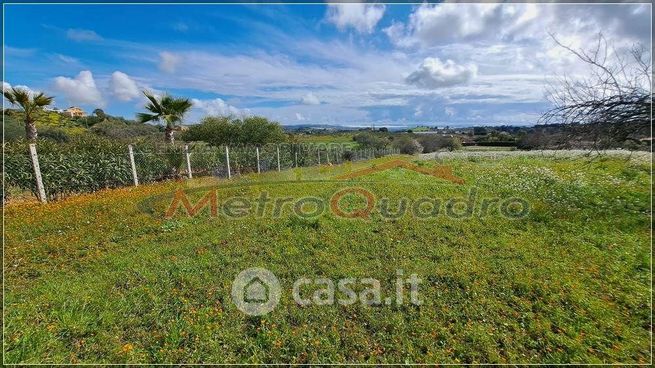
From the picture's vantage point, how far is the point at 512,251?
552 cm

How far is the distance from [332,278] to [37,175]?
383 inches

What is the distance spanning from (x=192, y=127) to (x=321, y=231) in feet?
94.3

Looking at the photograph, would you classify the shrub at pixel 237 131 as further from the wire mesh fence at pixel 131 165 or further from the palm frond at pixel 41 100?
the palm frond at pixel 41 100

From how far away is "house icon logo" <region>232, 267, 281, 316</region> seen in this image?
3.88 m

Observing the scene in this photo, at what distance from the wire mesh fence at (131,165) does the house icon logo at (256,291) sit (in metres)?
8.59

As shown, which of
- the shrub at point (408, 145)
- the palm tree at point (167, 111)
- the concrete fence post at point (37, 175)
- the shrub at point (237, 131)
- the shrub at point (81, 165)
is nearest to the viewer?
the concrete fence post at point (37, 175)

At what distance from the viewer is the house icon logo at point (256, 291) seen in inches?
153

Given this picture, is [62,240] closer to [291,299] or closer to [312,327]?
[291,299]

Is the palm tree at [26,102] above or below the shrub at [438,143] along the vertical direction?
above

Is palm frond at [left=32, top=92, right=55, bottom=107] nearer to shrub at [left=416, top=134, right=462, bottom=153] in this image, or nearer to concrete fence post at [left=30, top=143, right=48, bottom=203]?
concrete fence post at [left=30, top=143, right=48, bottom=203]

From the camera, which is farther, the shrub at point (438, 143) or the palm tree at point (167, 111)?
the shrub at point (438, 143)

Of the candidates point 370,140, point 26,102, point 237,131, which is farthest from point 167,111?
point 370,140

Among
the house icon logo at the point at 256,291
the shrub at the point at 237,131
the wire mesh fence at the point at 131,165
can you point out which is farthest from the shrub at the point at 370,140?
the house icon logo at the point at 256,291

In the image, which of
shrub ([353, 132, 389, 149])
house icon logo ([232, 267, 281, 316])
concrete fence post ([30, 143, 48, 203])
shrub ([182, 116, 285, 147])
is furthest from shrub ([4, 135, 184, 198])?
shrub ([353, 132, 389, 149])
